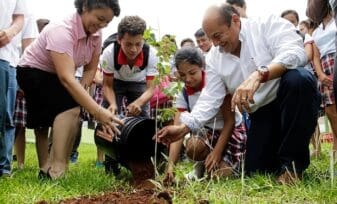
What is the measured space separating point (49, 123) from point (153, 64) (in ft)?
3.81

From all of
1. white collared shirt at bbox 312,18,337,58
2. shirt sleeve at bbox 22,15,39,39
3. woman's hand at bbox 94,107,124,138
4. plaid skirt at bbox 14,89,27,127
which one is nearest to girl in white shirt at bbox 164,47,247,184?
woman's hand at bbox 94,107,124,138

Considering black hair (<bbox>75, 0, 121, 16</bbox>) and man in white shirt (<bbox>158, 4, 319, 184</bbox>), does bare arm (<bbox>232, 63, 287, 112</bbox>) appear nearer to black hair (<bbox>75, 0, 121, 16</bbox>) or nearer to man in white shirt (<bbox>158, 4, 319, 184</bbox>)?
man in white shirt (<bbox>158, 4, 319, 184</bbox>)

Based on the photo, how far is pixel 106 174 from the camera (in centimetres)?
376

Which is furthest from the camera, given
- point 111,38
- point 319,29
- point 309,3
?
point 111,38

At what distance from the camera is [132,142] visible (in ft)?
11.0

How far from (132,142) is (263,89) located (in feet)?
3.07

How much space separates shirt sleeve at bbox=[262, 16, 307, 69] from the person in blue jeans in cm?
176

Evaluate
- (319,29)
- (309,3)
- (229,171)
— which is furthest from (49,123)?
(319,29)

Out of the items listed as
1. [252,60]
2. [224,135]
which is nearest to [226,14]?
[252,60]

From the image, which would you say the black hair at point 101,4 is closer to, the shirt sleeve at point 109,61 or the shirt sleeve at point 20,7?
the shirt sleeve at point 20,7

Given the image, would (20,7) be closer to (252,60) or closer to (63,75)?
(63,75)

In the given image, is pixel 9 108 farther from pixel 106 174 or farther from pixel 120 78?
pixel 120 78

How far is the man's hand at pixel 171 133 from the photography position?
2.97 metres

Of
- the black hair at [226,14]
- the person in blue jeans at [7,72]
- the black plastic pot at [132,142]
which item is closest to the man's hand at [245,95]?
the black hair at [226,14]
